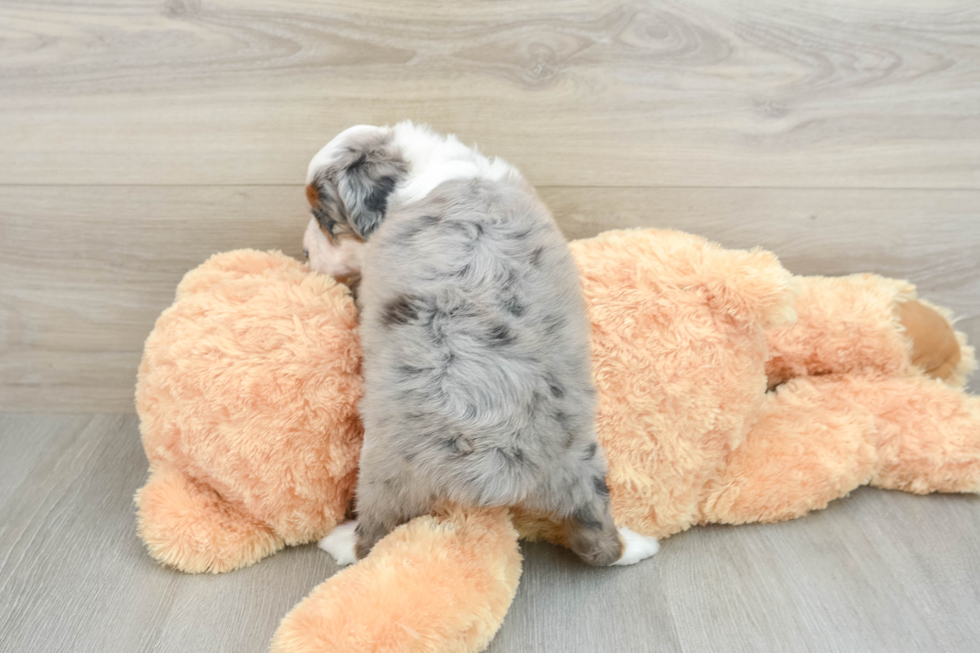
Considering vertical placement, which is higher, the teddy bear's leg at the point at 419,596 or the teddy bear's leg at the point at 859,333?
the teddy bear's leg at the point at 859,333

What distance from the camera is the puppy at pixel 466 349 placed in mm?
884

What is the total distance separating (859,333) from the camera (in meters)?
1.30

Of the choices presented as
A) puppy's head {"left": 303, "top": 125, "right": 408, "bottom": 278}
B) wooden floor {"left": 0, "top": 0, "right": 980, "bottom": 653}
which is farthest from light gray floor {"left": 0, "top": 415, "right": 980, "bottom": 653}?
puppy's head {"left": 303, "top": 125, "right": 408, "bottom": 278}

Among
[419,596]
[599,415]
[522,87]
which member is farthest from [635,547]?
[522,87]

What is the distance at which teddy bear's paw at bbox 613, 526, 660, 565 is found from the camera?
1.09 metres

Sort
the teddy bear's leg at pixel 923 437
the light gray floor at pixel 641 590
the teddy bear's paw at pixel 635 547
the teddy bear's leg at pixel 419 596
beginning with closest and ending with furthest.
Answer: the teddy bear's leg at pixel 419 596, the light gray floor at pixel 641 590, the teddy bear's paw at pixel 635 547, the teddy bear's leg at pixel 923 437

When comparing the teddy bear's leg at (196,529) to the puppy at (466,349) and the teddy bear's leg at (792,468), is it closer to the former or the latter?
the puppy at (466,349)

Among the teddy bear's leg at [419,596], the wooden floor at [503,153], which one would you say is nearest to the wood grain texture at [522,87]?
the wooden floor at [503,153]

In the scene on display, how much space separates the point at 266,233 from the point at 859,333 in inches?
44.9

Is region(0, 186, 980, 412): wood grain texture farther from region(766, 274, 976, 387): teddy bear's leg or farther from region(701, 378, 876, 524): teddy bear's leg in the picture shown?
region(701, 378, 876, 524): teddy bear's leg

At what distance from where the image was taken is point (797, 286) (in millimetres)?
1079

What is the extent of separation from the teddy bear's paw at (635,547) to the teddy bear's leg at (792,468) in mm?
115

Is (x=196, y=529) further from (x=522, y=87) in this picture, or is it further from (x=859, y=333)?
(x=859, y=333)

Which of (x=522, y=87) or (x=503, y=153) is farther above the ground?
(x=522, y=87)
